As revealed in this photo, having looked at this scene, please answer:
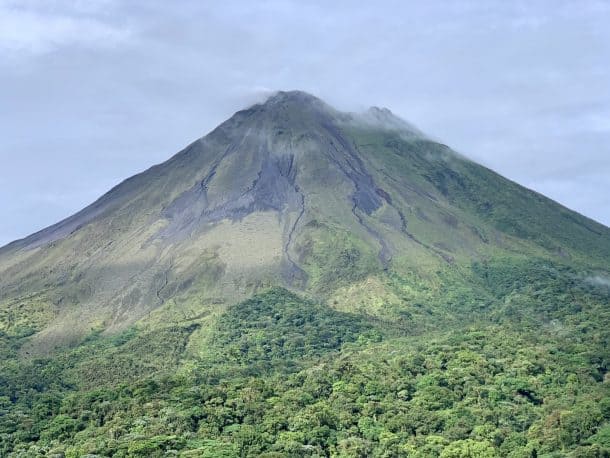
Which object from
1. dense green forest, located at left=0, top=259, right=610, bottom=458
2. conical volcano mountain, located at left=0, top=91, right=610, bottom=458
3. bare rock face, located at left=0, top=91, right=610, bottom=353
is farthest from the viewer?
bare rock face, located at left=0, top=91, right=610, bottom=353

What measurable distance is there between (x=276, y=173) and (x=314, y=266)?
28533 millimetres

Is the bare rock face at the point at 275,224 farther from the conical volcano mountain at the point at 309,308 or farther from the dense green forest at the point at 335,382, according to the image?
the dense green forest at the point at 335,382

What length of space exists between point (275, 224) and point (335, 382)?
49655mm

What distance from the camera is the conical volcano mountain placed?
81.4 m

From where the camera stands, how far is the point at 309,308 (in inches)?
4683

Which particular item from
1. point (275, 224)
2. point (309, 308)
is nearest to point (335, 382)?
point (309, 308)

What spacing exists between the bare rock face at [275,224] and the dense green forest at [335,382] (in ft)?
17.9

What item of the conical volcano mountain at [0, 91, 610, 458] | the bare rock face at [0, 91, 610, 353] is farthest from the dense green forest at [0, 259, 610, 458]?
the bare rock face at [0, 91, 610, 353]

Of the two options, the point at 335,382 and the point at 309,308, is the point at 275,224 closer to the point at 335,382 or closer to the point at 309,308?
the point at 309,308

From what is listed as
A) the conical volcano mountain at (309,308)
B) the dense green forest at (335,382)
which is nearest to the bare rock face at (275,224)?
→ the conical volcano mountain at (309,308)

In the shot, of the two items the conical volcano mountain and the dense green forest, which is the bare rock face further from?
the dense green forest

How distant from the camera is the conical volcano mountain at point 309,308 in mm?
81375

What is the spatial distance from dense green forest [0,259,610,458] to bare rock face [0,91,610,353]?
5.45m

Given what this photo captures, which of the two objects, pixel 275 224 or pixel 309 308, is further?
pixel 275 224
